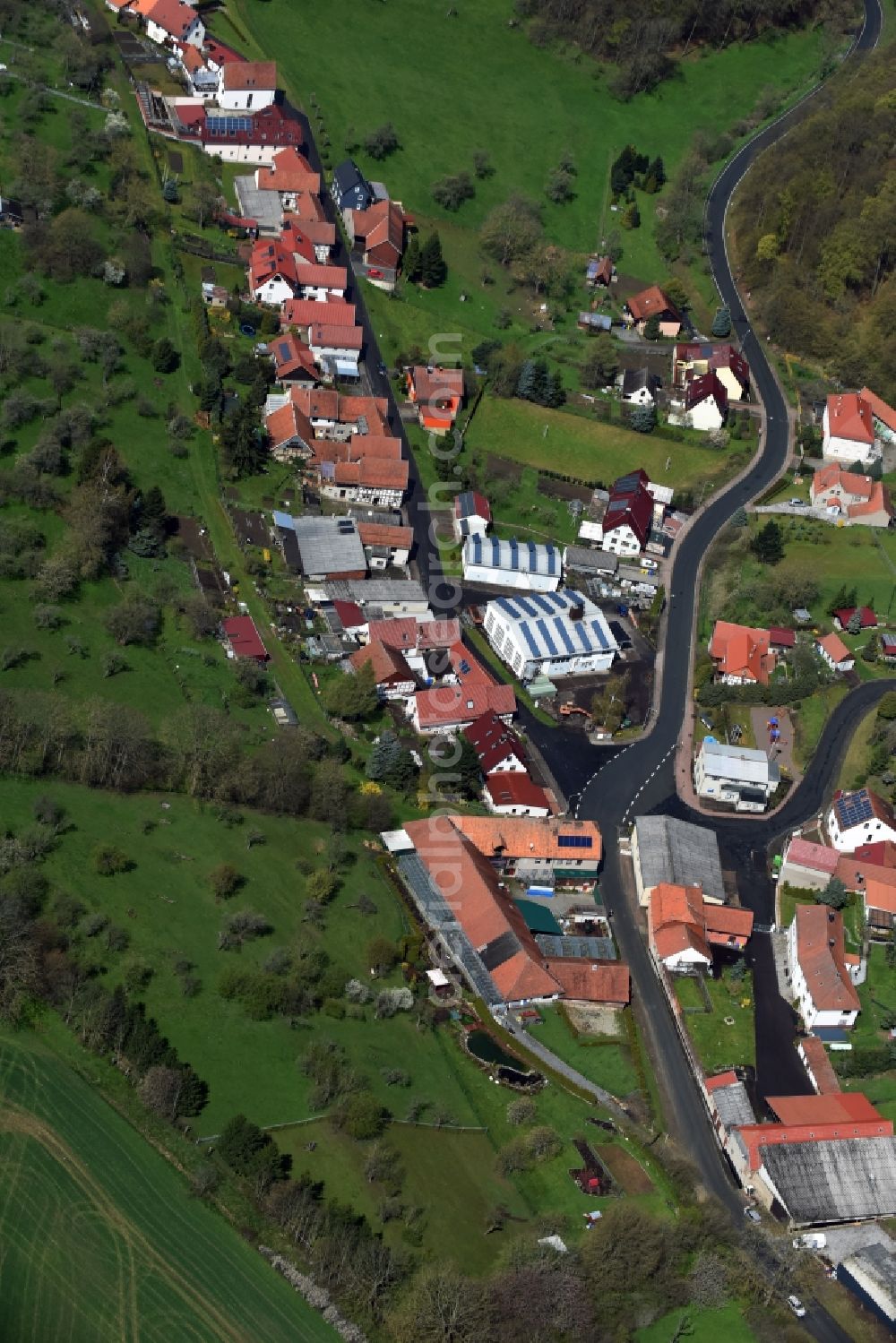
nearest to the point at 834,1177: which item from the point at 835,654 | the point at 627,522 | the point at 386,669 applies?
the point at 386,669

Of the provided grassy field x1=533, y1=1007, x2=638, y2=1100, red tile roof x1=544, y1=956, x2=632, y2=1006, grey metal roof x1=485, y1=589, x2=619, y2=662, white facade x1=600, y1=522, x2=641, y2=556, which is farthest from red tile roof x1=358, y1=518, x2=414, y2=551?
grassy field x1=533, y1=1007, x2=638, y2=1100

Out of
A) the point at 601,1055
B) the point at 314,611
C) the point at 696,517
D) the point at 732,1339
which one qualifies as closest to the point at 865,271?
the point at 696,517

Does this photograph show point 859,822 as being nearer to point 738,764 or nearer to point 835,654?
point 738,764

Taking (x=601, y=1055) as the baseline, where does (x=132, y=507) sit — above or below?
above

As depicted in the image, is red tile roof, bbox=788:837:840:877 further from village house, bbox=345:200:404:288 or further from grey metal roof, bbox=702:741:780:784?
village house, bbox=345:200:404:288

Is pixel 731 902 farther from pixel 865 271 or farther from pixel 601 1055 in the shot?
pixel 865 271
